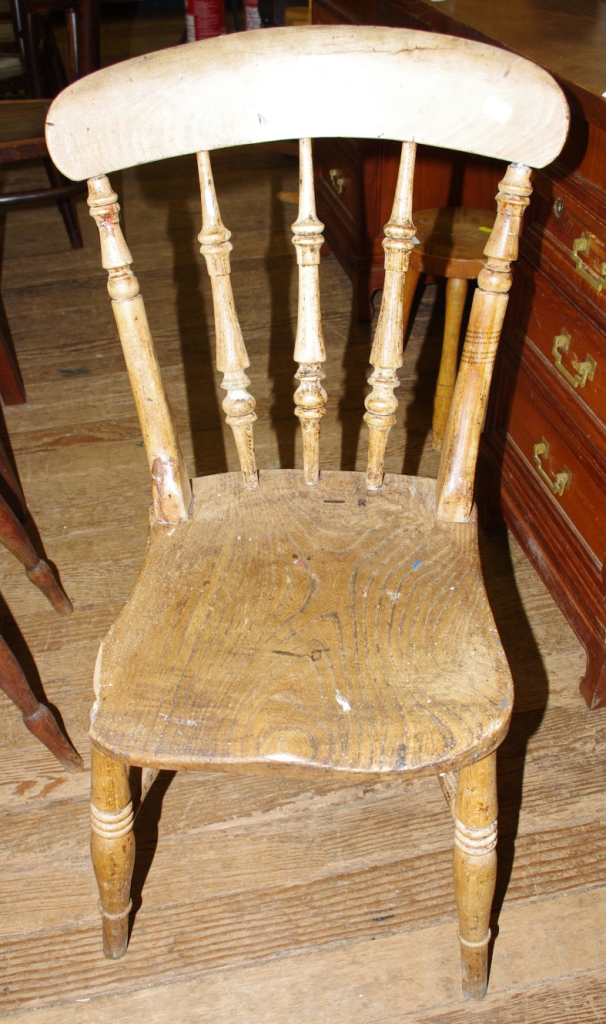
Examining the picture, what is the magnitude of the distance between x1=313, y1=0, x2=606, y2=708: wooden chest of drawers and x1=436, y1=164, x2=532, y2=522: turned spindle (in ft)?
0.77

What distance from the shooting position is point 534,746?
1264mm

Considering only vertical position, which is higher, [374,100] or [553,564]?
[374,100]

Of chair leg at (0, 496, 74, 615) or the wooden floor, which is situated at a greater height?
chair leg at (0, 496, 74, 615)

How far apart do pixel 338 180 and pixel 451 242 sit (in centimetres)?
77

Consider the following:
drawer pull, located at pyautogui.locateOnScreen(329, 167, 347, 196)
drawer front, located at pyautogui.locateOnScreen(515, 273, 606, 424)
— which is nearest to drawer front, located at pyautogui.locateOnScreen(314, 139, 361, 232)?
drawer pull, located at pyautogui.locateOnScreen(329, 167, 347, 196)

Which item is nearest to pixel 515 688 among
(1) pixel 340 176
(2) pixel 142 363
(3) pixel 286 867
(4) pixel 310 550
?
(3) pixel 286 867

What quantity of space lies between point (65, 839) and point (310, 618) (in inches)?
22.7

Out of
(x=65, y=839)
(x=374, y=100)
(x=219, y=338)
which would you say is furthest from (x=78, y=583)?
(x=374, y=100)

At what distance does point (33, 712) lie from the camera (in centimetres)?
113

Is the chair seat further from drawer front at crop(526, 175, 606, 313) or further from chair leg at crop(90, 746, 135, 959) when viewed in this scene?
drawer front at crop(526, 175, 606, 313)

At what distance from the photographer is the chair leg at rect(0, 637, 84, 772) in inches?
42.0

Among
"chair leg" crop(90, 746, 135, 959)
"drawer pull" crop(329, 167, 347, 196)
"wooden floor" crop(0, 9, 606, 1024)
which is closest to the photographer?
"chair leg" crop(90, 746, 135, 959)

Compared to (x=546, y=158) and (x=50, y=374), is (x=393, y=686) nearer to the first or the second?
(x=546, y=158)

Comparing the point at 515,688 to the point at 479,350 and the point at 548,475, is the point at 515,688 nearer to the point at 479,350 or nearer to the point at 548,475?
the point at 548,475
